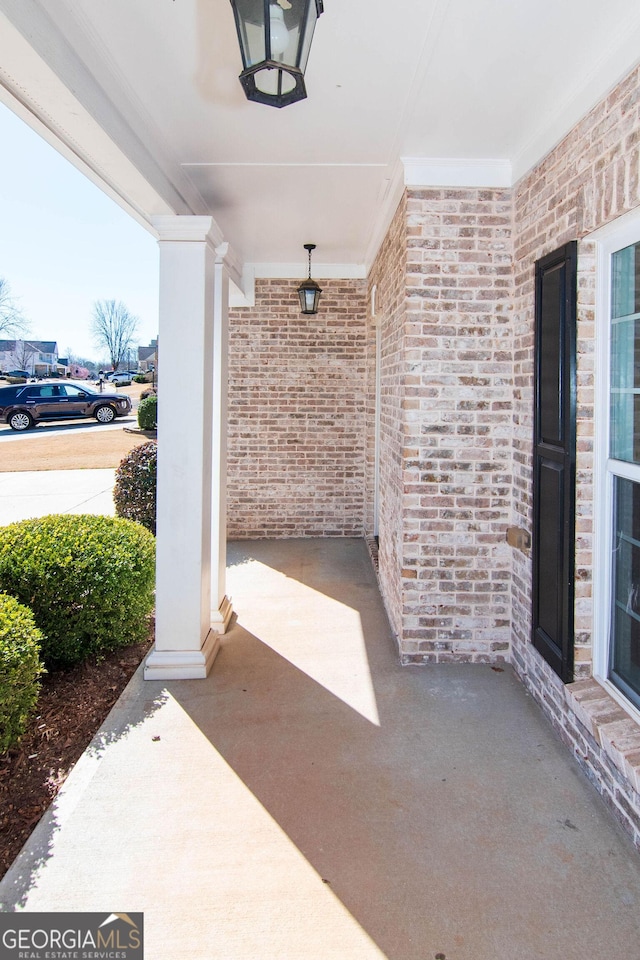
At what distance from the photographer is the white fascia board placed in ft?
11.1

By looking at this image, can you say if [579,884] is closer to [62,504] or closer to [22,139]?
[22,139]

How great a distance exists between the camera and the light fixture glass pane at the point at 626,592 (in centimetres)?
235

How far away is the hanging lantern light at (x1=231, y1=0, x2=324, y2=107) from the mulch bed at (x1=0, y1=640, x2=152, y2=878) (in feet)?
8.60

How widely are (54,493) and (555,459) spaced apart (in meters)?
9.36

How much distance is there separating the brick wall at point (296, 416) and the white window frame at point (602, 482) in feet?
13.9

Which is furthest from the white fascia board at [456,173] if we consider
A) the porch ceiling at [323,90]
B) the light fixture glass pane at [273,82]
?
the light fixture glass pane at [273,82]

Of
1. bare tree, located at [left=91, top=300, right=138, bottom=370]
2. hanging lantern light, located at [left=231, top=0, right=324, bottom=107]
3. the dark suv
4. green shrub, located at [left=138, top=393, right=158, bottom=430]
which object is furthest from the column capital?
bare tree, located at [left=91, top=300, right=138, bottom=370]

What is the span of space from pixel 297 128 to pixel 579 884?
3.50 m

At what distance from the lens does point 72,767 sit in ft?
8.48

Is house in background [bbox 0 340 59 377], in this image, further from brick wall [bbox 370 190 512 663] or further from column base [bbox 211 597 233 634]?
brick wall [bbox 370 190 512 663]

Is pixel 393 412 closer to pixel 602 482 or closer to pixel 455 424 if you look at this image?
pixel 455 424

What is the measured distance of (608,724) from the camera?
229 centimetres

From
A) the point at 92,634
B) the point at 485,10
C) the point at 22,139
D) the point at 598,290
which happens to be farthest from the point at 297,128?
the point at 92,634

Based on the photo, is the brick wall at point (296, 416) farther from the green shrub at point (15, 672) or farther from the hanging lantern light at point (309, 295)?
the green shrub at point (15, 672)
